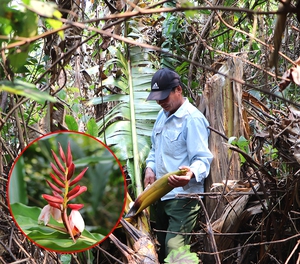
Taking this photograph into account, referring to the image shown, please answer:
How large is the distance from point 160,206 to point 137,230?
45cm

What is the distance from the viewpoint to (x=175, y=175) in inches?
113

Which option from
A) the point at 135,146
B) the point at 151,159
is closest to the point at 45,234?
the point at 151,159

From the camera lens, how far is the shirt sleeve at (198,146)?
3107 mm

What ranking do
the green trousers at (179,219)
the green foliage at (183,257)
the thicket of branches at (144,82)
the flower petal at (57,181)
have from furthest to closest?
the green trousers at (179,219), the green foliage at (183,257), the flower petal at (57,181), the thicket of branches at (144,82)

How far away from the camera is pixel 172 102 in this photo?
10.8 feet

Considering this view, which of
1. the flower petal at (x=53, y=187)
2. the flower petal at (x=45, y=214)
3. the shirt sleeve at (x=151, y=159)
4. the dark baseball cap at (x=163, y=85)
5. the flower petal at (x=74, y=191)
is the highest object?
the dark baseball cap at (x=163, y=85)

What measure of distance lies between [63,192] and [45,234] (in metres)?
0.22

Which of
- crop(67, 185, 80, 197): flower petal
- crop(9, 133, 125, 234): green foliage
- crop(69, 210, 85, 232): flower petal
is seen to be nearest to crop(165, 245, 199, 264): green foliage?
crop(9, 133, 125, 234): green foliage

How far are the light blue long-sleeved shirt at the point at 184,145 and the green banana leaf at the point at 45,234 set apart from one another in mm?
1357

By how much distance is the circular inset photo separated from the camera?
64.7 inches

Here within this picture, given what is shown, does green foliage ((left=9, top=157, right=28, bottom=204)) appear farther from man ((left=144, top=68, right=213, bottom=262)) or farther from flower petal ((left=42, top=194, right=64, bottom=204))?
man ((left=144, top=68, right=213, bottom=262))

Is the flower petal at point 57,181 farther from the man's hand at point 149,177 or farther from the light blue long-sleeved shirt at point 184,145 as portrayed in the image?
the man's hand at point 149,177

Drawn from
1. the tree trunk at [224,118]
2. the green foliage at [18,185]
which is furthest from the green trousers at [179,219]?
the green foliage at [18,185]

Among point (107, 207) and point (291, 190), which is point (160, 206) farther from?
point (107, 207)
